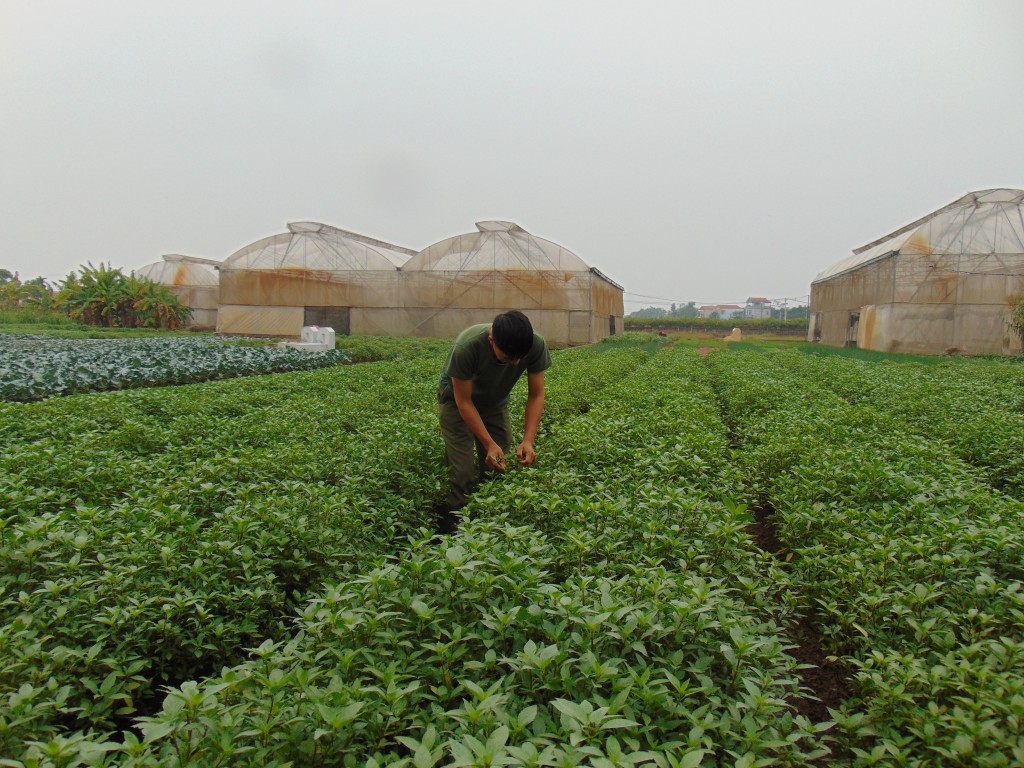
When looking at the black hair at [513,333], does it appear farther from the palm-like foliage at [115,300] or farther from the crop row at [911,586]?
the palm-like foliage at [115,300]

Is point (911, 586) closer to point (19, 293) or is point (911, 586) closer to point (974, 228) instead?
point (974, 228)

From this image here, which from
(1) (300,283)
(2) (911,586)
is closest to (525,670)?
(2) (911,586)

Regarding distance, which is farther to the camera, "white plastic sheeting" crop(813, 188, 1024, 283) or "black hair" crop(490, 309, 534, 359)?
"white plastic sheeting" crop(813, 188, 1024, 283)

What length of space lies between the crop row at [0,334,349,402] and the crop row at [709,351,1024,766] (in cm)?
1093

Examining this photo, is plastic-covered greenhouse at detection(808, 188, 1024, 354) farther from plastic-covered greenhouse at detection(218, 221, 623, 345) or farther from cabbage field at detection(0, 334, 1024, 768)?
cabbage field at detection(0, 334, 1024, 768)

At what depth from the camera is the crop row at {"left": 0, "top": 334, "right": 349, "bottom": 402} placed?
33.3 feet

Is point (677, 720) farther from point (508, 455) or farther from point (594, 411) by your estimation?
point (594, 411)

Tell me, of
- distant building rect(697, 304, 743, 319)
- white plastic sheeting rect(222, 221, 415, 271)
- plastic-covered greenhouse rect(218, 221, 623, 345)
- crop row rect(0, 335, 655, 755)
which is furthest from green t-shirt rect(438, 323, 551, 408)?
distant building rect(697, 304, 743, 319)

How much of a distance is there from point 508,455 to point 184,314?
37792mm

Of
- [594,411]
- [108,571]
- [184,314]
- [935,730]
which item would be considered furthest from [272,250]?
[935,730]

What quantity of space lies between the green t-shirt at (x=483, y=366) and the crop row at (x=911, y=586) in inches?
74.1

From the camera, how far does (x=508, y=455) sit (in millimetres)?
4727

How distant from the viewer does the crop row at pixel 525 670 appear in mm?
1577

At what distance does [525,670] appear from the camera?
1894mm
